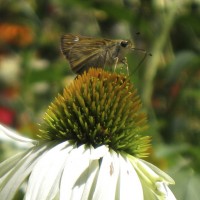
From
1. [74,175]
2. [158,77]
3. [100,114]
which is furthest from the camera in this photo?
[158,77]

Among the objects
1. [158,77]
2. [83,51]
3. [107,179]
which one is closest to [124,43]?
[83,51]

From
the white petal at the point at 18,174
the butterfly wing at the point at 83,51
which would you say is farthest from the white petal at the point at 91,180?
the butterfly wing at the point at 83,51

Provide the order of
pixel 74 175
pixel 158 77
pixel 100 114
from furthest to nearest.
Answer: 1. pixel 158 77
2. pixel 100 114
3. pixel 74 175

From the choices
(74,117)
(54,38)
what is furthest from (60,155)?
(54,38)

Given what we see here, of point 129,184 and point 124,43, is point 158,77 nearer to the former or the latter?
point 124,43

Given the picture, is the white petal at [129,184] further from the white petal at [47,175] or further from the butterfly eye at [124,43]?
the butterfly eye at [124,43]

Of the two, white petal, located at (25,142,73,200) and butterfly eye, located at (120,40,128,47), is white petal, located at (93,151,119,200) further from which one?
butterfly eye, located at (120,40,128,47)
